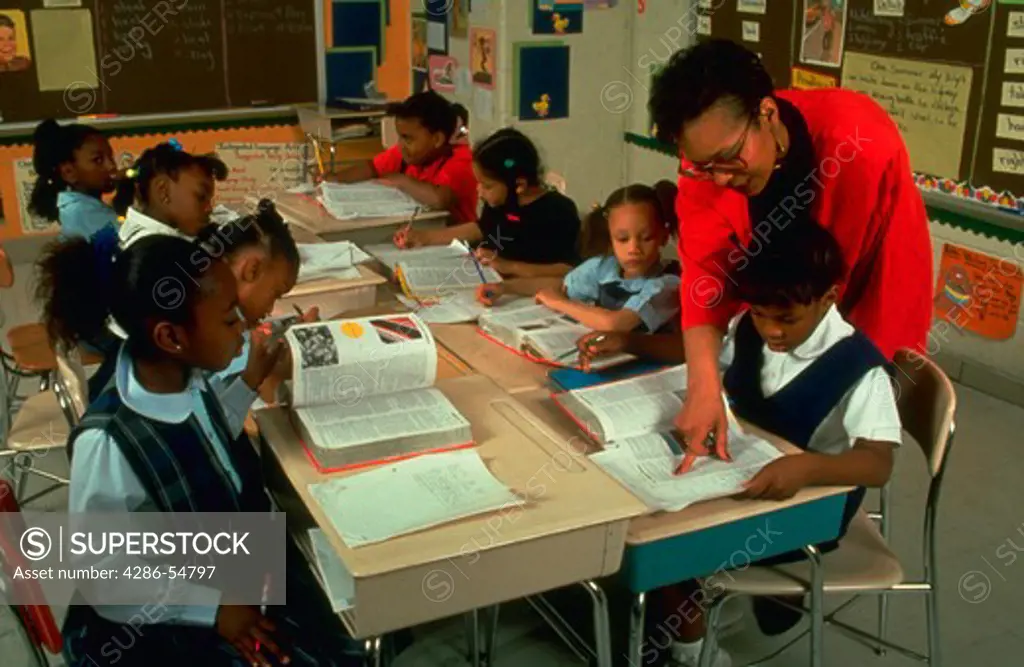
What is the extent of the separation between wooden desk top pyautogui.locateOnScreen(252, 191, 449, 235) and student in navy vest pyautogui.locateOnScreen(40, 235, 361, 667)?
5.15 feet

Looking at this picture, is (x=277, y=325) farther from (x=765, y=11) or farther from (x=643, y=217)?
(x=765, y=11)

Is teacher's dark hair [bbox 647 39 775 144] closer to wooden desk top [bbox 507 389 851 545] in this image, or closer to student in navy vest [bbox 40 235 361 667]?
wooden desk top [bbox 507 389 851 545]

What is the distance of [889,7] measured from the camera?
3738mm

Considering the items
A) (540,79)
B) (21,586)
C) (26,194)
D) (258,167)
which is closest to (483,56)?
(540,79)

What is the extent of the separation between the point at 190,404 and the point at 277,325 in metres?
0.66

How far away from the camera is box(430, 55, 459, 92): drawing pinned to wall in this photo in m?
5.38

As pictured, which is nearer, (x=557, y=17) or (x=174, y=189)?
(x=174, y=189)

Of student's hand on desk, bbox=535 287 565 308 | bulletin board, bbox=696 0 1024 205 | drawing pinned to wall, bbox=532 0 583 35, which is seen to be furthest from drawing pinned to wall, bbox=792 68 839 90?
student's hand on desk, bbox=535 287 565 308

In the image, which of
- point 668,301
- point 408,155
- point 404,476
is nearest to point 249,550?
point 404,476

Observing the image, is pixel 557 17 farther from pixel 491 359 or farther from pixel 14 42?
pixel 491 359

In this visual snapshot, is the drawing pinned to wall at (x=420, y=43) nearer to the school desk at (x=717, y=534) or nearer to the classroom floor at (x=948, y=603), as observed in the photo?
the classroom floor at (x=948, y=603)

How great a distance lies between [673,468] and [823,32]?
10.2ft

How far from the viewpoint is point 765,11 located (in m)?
4.40

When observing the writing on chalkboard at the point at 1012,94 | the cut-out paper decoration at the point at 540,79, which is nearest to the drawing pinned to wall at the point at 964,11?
the writing on chalkboard at the point at 1012,94
